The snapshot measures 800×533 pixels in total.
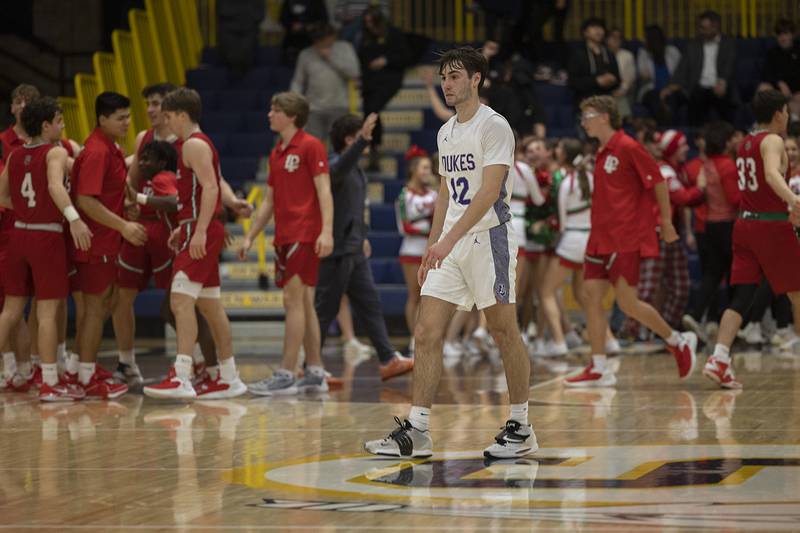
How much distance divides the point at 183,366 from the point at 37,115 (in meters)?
1.83

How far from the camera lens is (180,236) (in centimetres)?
895

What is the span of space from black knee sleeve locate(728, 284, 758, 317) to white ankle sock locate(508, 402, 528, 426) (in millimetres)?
3141

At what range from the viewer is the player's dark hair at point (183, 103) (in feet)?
29.1

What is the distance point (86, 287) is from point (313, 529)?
4.65m

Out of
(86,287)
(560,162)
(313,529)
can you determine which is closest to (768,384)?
(560,162)

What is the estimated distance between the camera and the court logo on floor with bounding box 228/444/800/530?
514 cm

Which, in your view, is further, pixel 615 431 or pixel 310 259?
pixel 310 259

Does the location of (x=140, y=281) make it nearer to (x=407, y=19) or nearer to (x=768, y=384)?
(x=768, y=384)

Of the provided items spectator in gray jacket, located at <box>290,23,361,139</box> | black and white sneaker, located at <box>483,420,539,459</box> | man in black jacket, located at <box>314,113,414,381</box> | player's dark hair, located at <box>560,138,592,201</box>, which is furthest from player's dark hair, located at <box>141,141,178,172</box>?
spectator in gray jacket, located at <box>290,23,361,139</box>

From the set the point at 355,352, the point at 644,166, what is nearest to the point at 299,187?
the point at 644,166

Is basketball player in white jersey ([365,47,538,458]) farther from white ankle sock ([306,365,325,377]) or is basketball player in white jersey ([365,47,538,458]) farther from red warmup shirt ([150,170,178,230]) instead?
red warmup shirt ([150,170,178,230])

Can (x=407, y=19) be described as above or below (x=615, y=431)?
above

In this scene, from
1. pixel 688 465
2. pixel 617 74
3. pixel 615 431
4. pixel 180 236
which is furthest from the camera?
pixel 617 74

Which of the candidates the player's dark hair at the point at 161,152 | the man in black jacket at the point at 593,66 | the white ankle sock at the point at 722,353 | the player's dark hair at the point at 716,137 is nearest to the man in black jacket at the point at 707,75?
the man in black jacket at the point at 593,66
